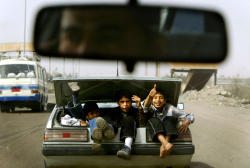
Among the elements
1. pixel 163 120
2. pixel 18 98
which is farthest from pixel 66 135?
pixel 18 98

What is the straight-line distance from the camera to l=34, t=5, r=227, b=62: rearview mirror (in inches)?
110

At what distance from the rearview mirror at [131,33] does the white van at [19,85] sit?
16.8m

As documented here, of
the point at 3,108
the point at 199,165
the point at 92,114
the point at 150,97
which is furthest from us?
the point at 3,108

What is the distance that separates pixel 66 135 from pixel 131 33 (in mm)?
2931

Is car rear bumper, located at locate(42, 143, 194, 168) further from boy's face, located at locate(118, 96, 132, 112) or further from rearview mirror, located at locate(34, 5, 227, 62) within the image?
rearview mirror, located at locate(34, 5, 227, 62)

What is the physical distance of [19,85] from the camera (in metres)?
19.5

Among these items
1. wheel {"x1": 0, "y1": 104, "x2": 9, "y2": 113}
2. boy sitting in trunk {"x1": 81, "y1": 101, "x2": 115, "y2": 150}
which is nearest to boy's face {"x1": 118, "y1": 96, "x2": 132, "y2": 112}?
boy sitting in trunk {"x1": 81, "y1": 101, "x2": 115, "y2": 150}

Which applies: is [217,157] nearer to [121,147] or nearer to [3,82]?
[121,147]

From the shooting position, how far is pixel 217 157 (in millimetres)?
7496

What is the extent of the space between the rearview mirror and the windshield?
17.1 m

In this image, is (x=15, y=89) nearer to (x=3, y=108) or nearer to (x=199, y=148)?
(x=3, y=108)

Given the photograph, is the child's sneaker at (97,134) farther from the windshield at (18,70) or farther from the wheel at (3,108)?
the wheel at (3,108)

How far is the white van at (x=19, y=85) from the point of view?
19.4 m

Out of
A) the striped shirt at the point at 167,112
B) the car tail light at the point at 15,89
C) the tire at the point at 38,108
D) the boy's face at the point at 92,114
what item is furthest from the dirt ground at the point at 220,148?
the car tail light at the point at 15,89
